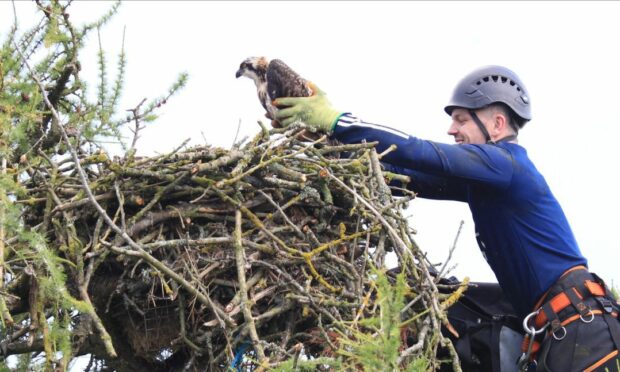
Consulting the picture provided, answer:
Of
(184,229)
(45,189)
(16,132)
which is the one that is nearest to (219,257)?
(184,229)

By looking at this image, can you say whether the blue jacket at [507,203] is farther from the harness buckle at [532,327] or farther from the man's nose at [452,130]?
the man's nose at [452,130]

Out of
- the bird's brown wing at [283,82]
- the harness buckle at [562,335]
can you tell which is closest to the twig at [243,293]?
the harness buckle at [562,335]

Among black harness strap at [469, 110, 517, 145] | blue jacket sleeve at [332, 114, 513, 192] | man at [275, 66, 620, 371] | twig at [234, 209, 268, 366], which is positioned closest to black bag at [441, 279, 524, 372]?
man at [275, 66, 620, 371]

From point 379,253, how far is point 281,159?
1.91ft

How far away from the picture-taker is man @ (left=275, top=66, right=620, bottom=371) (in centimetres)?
447

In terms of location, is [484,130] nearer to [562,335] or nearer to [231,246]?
[562,335]

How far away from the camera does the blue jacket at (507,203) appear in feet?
15.3

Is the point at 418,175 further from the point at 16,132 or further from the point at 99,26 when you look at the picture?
the point at 16,132

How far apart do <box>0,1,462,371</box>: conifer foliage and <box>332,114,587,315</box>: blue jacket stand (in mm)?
278

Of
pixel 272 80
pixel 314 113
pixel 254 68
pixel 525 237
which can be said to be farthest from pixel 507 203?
pixel 254 68

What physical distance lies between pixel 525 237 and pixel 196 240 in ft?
5.48

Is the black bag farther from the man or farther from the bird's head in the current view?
the bird's head

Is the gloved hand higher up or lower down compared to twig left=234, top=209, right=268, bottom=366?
higher up

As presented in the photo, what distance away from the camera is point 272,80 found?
6809mm
